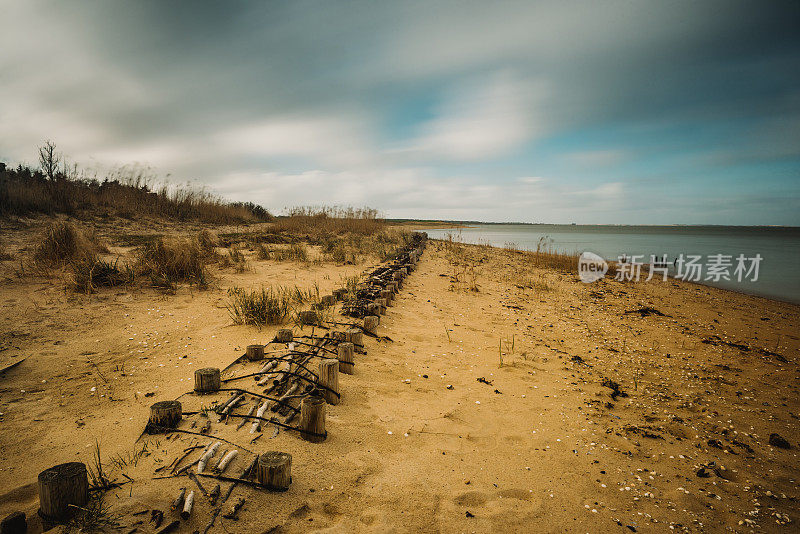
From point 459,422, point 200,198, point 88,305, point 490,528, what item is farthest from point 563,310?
point 200,198

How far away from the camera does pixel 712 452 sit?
9.72 feet

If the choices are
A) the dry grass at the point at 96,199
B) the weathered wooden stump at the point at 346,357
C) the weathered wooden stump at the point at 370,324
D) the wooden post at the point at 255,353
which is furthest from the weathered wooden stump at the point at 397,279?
the dry grass at the point at 96,199

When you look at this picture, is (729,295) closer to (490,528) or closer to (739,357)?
(739,357)

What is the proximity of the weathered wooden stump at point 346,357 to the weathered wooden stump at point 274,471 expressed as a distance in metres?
1.57

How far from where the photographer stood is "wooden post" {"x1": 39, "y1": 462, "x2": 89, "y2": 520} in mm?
1582

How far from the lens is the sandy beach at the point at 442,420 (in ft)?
6.97

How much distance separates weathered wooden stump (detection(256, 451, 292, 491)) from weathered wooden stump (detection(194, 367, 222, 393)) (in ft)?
3.81

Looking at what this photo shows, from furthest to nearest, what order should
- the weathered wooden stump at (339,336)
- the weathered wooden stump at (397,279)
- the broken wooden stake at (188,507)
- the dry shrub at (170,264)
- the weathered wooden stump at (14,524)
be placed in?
the weathered wooden stump at (397,279)
the dry shrub at (170,264)
the weathered wooden stump at (339,336)
the broken wooden stake at (188,507)
the weathered wooden stump at (14,524)

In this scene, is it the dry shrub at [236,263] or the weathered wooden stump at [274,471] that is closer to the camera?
the weathered wooden stump at [274,471]

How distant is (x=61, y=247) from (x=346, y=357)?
696cm

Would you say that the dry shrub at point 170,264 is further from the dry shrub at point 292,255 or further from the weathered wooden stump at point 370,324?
the weathered wooden stump at point 370,324

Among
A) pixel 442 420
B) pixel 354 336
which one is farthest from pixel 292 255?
pixel 442 420

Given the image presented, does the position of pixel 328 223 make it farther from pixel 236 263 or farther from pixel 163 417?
pixel 163 417

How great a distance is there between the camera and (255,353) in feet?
11.6
